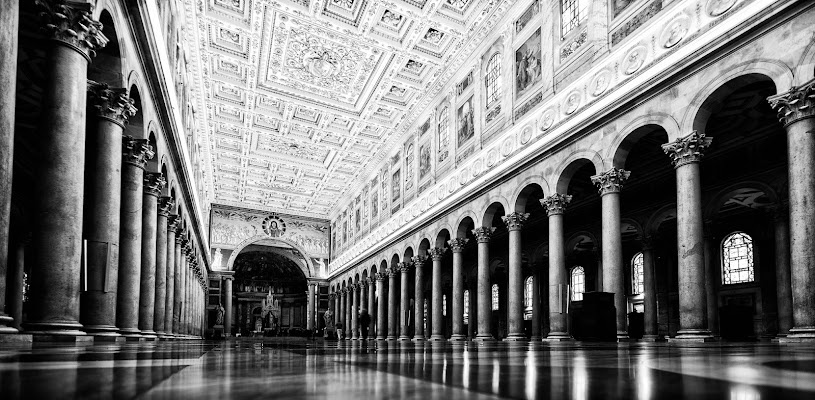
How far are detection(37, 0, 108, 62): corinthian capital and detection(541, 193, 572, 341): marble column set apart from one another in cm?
1062

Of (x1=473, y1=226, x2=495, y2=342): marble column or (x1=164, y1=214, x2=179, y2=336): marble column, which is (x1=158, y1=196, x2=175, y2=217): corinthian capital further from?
(x1=473, y1=226, x2=495, y2=342): marble column

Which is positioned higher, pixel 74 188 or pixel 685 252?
pixel 74 188

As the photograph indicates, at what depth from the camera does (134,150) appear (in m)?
11.8

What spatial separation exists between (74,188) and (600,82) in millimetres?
11011

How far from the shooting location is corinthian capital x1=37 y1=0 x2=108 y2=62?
6734 mm

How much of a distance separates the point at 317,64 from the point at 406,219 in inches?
312

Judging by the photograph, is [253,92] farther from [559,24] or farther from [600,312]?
[600,312]

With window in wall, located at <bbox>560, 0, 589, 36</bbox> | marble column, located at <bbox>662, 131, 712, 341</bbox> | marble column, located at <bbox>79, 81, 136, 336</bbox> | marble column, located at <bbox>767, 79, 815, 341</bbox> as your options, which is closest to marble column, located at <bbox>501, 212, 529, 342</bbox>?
window in wall, located at <bbox>560, 0, 589, 36</bbox>

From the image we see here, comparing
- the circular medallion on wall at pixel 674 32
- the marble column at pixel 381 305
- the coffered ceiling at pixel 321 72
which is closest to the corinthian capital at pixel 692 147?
the circular medallion on wall at pixel 674 32

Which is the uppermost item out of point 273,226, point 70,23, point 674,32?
point 674,32

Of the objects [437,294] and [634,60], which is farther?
[437,294]

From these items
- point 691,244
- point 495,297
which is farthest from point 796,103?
point 495,297

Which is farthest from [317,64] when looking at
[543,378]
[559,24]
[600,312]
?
[543,378]

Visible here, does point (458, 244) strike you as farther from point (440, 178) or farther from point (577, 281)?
point (577, 281)
